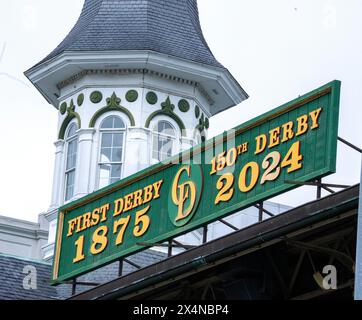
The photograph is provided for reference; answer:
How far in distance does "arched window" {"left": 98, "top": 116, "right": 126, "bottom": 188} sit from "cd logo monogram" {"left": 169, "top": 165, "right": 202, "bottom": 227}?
11831 mm

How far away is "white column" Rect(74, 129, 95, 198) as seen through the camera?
39.2 m

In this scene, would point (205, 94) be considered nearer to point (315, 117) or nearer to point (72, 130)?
point (72, 130)

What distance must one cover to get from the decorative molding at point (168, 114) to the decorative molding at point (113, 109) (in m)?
0.46

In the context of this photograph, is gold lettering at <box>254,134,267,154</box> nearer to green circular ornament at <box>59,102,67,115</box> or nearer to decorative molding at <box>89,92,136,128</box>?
decorative molding at <box>89,92,136,128</box>

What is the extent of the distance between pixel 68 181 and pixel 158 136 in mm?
2609

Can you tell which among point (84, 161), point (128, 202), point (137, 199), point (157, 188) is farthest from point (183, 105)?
point (157, 188)

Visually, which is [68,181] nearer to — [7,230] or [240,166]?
[7,230]

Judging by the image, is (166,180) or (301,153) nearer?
(301,153)

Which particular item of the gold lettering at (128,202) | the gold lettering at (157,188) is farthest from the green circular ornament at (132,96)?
the gold lettering at (157,188)

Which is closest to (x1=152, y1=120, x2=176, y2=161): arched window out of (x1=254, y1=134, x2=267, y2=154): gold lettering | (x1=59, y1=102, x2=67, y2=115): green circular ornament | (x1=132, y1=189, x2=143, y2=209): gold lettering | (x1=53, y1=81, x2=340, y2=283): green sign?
(x1=59, y1=102, x2=67, y2=115): green circular ornament

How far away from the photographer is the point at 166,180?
27766mm

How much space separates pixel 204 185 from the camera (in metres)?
26.6
